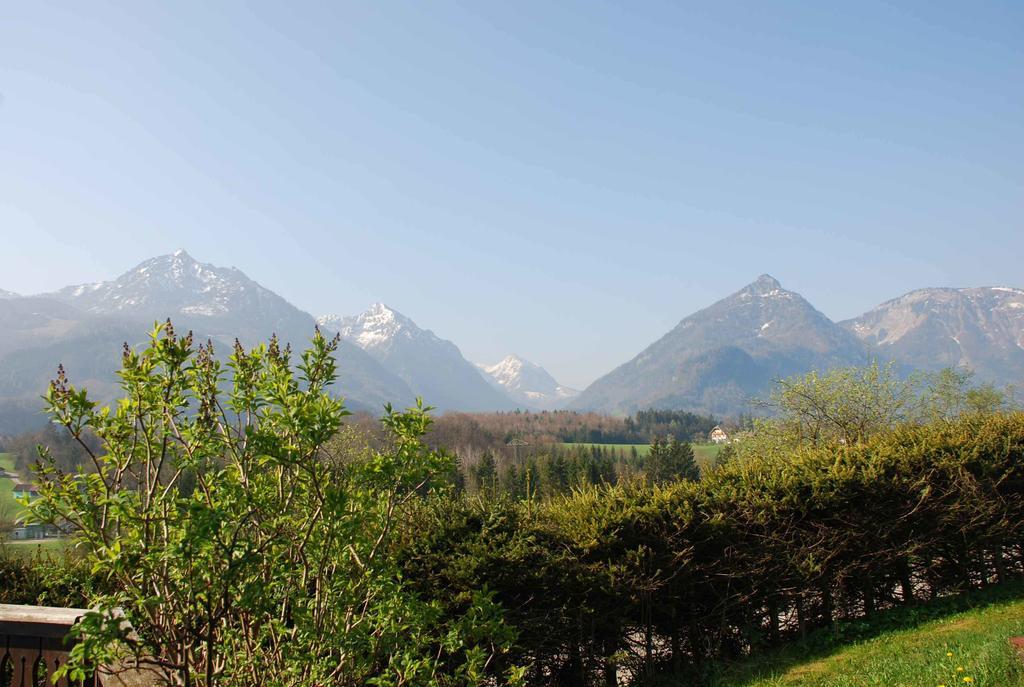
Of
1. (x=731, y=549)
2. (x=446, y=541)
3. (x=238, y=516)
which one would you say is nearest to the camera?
(x=238, y=516)

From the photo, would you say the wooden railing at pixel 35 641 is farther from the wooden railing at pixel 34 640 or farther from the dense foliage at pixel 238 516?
the dense foliage at pixel 238 516

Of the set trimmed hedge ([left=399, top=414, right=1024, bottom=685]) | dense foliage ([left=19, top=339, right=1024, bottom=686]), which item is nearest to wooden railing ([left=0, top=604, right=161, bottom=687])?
dense foliage ([left=19, top=339, right=1024, bottom=686])

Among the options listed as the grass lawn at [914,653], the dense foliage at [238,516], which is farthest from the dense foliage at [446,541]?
the grass lawn at [914,653]

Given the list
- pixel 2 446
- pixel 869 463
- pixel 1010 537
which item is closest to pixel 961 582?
pixel 1010 537

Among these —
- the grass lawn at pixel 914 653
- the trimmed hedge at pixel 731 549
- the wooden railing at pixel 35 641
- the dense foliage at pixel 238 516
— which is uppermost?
the dense foliage at pixel 238 516

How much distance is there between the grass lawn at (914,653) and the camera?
19.2 feet

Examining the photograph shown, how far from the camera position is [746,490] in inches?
353

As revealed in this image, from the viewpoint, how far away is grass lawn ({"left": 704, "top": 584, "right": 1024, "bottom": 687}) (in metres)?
5.86

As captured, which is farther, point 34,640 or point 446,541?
point 446,541

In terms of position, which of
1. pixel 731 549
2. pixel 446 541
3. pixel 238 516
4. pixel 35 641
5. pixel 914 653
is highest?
pixel 238 516

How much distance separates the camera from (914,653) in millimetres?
7324

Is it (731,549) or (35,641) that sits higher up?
(35,641)

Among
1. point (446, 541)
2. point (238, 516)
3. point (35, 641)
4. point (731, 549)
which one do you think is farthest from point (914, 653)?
point (35, 641)

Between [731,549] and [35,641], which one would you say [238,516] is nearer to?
[35,641]
